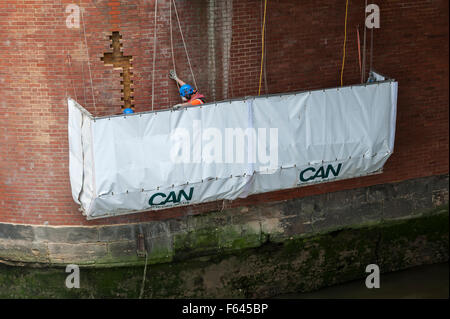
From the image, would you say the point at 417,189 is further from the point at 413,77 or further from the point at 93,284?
the point at 93,284

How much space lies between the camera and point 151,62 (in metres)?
13.4

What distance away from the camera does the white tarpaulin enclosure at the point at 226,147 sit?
12375mm

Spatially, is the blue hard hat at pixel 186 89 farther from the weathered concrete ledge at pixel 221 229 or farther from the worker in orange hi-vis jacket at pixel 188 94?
the weathered concrete ledge at pixel 221 229

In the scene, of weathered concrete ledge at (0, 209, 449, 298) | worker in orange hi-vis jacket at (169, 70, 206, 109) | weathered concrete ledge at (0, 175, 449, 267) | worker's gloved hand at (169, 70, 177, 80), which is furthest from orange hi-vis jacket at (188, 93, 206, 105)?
weathered concrete ledge at (0, 209, 449, 298)

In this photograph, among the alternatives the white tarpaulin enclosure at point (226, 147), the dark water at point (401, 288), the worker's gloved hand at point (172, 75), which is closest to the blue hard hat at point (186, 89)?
the worker's gloved hand at point (172, 75)

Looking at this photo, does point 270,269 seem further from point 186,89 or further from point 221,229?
point 186,89

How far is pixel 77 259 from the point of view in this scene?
14.0m

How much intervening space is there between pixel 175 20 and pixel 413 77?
481 cm

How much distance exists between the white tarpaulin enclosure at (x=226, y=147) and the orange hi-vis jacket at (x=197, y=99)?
1.83 ft

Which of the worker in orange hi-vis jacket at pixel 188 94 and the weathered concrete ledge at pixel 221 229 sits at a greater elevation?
the worker in orange hi-vis jacket at pixel 188 94

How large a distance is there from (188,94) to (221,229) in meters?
2.67

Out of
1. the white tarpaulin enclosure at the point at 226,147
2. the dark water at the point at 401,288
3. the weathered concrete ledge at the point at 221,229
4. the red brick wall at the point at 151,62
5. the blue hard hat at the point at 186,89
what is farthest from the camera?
the dark water at the point at 401,288

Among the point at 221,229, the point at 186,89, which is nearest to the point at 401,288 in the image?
the point at 221,229

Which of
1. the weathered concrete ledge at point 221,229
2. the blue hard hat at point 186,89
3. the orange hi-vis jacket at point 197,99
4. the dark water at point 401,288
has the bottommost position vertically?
the dark water at point 401,288
